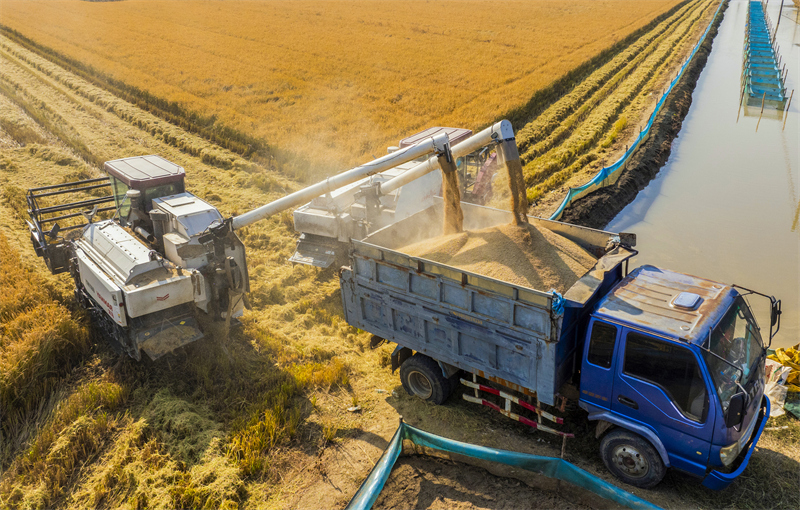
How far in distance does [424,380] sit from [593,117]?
754 inches

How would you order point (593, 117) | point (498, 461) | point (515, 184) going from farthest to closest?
point (593, 117), point (515, 184), point (498, 461)

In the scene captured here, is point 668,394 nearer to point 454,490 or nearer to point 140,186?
point 454,490

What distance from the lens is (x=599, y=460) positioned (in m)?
6.41

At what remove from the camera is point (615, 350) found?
18.9 feet

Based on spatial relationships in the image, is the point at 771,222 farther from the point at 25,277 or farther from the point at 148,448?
the point at 25,277

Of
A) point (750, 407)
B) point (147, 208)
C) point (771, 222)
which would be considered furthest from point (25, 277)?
point (771, 222)

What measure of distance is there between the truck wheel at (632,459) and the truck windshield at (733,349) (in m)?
0.98

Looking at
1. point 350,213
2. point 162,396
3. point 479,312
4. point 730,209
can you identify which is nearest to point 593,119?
point 730,209

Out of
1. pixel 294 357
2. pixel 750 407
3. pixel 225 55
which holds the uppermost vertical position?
pixel 225 55

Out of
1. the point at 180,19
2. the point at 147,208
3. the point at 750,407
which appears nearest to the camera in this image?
the point at 750,407

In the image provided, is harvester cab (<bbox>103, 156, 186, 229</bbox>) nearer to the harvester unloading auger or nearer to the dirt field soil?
the harvester unloading auger

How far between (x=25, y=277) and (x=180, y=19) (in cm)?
4649

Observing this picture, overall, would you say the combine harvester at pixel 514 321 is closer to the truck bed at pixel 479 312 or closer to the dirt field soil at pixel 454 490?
the truck bed at pixel 479 312

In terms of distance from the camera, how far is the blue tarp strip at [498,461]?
5410 mm
